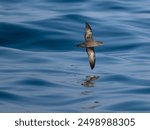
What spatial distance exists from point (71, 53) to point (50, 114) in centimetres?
909

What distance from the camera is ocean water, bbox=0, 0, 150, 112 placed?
2551 centimetres

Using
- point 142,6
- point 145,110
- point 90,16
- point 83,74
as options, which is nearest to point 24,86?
point 83,74

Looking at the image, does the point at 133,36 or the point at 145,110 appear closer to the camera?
the point at 145,110

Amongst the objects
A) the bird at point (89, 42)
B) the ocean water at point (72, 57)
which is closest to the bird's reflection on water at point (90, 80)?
the ocean water at point (72, 57)

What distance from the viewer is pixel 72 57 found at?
3123 cm

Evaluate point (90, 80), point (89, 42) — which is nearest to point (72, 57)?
point (90, 80)

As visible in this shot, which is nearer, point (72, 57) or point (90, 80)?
point (90, 80)

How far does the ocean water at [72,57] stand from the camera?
25.5 meters

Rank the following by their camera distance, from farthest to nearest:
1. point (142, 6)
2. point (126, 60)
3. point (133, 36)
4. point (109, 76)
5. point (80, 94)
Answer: point (142, 6) → point (133, 36) → point (126, 60) → point (109, 76) → point (80, 94)

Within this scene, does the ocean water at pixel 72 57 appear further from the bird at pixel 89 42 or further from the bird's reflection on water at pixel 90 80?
the bird at pixel 89 42

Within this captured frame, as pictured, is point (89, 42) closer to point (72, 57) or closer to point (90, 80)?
point (90, 80)

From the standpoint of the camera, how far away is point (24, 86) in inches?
1060

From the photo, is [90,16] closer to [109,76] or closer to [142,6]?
[142,6]

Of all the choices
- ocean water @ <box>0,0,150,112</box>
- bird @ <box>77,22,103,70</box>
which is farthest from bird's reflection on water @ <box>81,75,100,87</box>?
bird @ <box>77,22,103,70</box>
